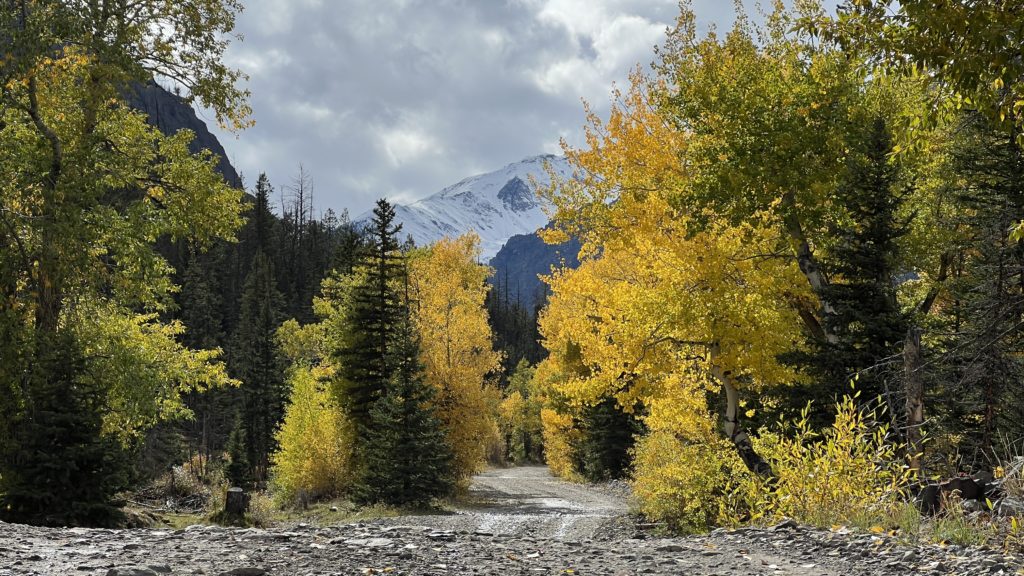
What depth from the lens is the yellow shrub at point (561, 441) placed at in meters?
38.5

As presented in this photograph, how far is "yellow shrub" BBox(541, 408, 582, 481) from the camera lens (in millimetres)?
38469

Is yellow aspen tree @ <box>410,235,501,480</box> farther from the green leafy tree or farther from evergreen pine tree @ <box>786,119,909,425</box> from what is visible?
evergreen pine tree @ <box>786,119,909,425</box>

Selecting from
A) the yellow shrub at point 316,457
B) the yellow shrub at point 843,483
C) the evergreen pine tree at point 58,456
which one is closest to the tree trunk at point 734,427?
the yellow shrub at point 843,483

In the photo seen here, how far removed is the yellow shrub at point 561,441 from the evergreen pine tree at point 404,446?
1385 cm

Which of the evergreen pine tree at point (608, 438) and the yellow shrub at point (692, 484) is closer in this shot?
the yellow shrub at point (692, 484)

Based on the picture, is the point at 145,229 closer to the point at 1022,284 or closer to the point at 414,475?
the point at 414,475

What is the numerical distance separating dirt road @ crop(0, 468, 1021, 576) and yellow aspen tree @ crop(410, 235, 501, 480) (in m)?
18.9

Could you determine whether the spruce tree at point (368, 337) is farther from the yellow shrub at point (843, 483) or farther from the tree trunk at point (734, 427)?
the yellow shrub at point (843, 483)

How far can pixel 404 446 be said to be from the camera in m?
22.6

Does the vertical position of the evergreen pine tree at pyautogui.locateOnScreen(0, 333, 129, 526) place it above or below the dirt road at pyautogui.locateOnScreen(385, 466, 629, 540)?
above

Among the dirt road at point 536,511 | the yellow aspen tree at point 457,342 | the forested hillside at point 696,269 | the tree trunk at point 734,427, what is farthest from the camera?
the yellow aspen tree at point 457,342

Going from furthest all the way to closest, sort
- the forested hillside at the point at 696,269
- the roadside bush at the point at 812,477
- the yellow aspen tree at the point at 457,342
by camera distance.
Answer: the yellow aspen tree at the point at 457,342 < the forested hillside at the point at 696,269 < the roadside bush at the point at 812,477

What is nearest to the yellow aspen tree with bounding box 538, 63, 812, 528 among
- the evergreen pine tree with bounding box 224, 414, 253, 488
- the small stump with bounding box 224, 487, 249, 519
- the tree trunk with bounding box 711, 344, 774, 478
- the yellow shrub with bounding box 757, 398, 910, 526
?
the tree trunk with bounding box 711, 344, 774, 478

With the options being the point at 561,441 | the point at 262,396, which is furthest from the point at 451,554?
the point at 262,396
